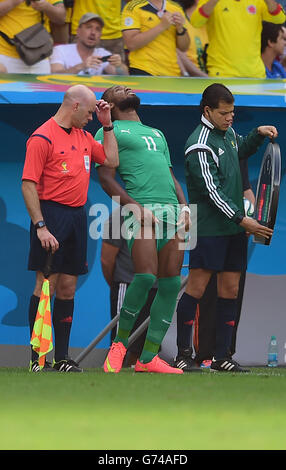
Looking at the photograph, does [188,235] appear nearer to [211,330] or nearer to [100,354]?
[211,330]

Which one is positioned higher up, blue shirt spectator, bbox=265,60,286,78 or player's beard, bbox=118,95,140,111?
blue shirt spectator, bbox=265,60,286,78

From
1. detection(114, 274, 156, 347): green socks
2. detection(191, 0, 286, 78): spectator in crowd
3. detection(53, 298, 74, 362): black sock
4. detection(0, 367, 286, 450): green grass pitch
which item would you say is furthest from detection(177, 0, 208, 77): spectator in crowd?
detection(0, 367, 286, 450): green grass pitch

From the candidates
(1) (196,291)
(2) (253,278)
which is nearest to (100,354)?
(2) (253,278)

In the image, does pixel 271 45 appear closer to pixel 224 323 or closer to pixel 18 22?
pixel 18 22

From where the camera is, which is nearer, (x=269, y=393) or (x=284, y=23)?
(x=269, y=393)

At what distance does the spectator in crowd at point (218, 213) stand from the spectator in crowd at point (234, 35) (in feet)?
11.1

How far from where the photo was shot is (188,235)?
7957 mm

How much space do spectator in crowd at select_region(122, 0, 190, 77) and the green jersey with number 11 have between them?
327 cm

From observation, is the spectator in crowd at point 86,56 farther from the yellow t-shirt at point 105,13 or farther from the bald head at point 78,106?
the bald head at point 78,106

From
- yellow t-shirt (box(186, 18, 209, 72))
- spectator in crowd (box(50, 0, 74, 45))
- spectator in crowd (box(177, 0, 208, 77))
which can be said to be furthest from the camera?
yellow t-shirt (box(186, 18, 209, 72))

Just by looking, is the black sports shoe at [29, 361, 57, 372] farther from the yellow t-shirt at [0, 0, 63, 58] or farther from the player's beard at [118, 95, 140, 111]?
the yellow t-shirt at [0, 0, 63, 58]

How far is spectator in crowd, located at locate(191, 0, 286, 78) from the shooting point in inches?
421

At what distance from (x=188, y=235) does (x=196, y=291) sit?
2.16 ft

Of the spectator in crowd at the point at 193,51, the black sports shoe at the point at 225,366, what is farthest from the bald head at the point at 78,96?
the spectator in crowd at the point at 193,51
